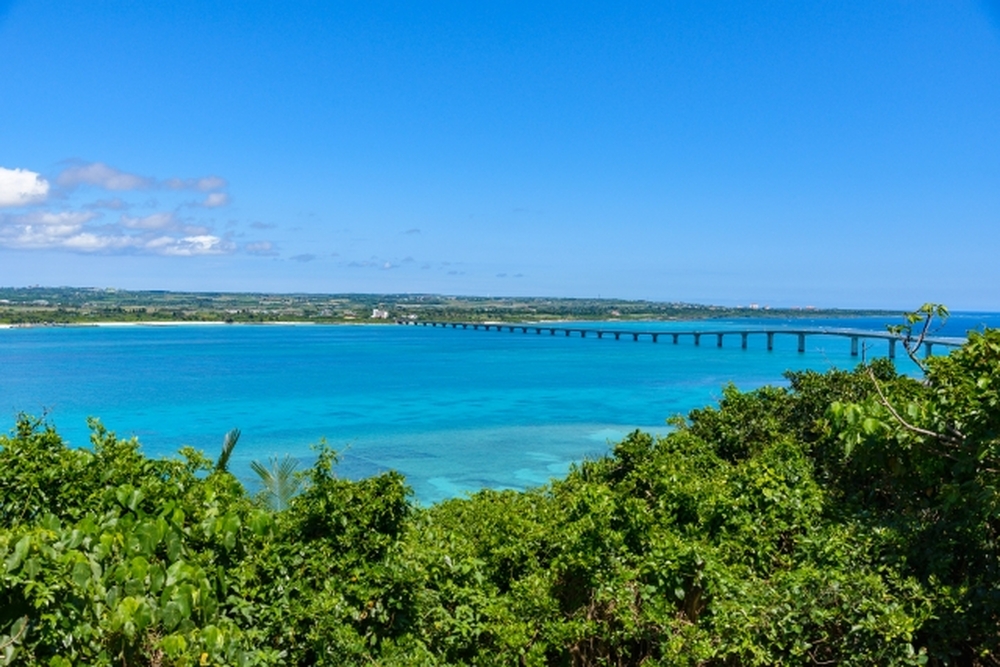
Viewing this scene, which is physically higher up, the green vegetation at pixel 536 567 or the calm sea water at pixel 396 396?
the green vegetation at pixel 536 567

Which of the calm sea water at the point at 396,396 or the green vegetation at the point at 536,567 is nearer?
the green vegetation at the point at 536,567

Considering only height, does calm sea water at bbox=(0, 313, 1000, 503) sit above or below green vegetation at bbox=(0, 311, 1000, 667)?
below

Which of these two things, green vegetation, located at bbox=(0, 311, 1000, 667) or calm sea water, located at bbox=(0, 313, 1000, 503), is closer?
green vegetation, located at bbox=(0, 311, 1000, 667)

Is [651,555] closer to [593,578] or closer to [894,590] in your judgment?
[593,578]

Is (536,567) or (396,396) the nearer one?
(536,567)

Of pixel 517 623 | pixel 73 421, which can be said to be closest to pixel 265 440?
pixel 73 421
